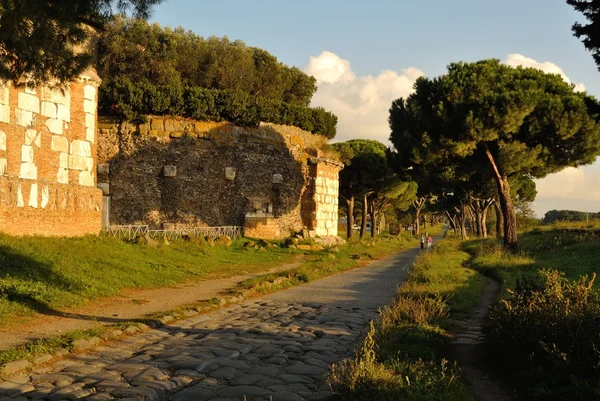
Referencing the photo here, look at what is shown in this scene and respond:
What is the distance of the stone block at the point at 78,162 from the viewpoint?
657 inches

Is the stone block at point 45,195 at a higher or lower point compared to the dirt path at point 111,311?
higher

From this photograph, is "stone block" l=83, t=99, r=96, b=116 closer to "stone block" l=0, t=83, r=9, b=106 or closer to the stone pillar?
"stone block" l=0, t=83, r=9, b=106

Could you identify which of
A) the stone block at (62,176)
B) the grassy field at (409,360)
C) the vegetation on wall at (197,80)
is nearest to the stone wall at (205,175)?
the vegetation on wall at (197,80)

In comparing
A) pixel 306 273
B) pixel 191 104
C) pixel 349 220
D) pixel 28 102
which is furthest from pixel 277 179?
pixel 349 220

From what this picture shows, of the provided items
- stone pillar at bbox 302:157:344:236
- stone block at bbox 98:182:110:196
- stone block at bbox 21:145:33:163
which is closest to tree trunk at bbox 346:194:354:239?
stone pillar at bbox 302:157:344:236

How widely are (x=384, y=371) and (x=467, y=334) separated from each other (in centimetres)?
365

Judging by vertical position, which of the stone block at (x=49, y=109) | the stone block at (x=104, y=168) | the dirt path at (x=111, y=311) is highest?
the stone block at (x=49, y=109)

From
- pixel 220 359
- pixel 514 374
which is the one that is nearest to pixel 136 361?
pixel 220 359

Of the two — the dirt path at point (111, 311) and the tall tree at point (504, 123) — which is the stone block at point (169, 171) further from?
the dirt path at point (111, 311)

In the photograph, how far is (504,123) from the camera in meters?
24.3

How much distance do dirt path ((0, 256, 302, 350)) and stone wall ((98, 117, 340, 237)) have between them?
12.0 m

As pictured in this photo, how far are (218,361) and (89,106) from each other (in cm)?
1316

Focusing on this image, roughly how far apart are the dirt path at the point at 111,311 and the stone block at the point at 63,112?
6.63 meters

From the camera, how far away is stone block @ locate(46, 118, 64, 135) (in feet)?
52.3
